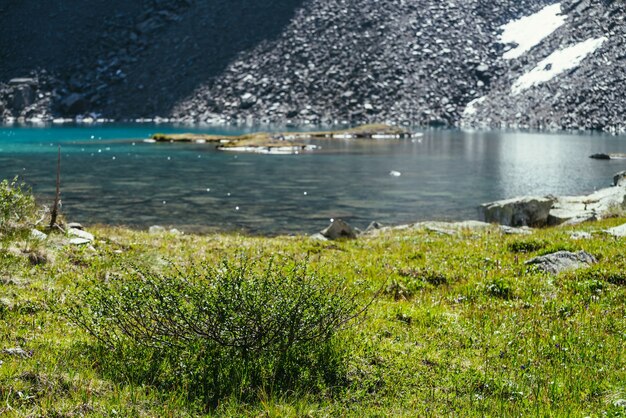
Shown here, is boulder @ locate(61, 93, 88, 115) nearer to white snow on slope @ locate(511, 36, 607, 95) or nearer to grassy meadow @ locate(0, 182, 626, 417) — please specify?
white snow on slope @ locate(511, 36, 607, 95)

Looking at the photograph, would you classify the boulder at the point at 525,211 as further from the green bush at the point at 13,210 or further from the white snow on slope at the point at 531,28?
the white snow on slope at the point at 531,28

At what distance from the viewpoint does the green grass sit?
6.83 metres

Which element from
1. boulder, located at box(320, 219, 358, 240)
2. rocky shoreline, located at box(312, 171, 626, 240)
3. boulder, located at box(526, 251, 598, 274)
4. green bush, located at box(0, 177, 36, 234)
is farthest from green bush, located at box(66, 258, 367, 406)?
rocky shoreline, located at box(312, 171, 626, 240)

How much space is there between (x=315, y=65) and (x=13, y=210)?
146019 millimetres

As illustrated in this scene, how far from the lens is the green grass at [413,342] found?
6.83 meters

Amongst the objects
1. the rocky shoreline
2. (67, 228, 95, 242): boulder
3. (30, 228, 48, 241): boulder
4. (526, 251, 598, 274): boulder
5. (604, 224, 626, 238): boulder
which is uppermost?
(30, 228, 48, 241): boulder

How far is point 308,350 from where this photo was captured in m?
8.19

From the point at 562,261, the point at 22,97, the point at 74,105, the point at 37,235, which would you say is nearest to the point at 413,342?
the point at 562,261

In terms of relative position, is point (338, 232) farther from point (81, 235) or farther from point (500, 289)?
point (500, 289)

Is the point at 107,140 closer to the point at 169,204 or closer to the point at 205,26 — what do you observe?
the point at 169,204

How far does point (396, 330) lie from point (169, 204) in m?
29.5

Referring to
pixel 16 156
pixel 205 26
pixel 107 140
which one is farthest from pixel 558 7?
pixel 16 156

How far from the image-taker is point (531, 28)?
174 meters

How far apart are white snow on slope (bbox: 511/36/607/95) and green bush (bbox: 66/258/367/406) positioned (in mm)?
146914
